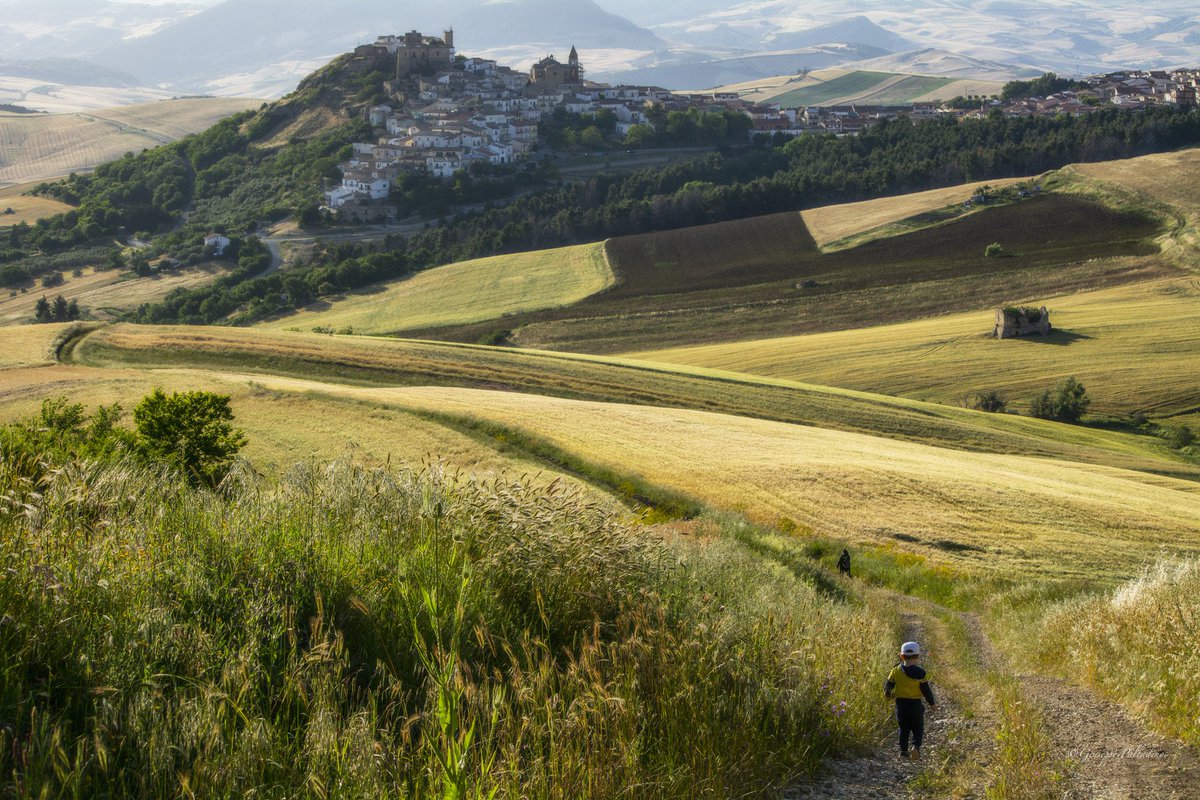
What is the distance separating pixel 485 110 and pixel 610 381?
137 m

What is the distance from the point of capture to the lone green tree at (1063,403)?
2056 inches

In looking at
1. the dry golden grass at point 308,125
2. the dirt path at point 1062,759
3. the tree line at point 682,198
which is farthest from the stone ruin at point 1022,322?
the dry golden grass at point 308,125

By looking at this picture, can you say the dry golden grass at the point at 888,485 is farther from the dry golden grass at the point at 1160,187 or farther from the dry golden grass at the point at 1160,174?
the dry golden grass at the point at 1160,174

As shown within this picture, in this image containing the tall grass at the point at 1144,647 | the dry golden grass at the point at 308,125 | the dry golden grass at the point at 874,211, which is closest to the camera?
the tall grass at the point at 1144,647

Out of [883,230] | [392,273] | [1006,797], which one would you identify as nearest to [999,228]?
[883,230]

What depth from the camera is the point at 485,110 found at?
176 m

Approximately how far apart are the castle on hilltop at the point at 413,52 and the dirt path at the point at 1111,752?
18703 centimetres

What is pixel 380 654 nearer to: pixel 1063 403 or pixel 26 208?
pixel 1063 403

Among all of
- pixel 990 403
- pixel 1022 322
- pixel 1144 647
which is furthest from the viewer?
pixel 1022 322

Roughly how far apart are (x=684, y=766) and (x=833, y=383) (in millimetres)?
52879

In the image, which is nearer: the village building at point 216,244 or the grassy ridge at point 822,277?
the grassy ridge at point 822,277

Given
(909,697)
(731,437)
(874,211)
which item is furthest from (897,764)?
(874,211)

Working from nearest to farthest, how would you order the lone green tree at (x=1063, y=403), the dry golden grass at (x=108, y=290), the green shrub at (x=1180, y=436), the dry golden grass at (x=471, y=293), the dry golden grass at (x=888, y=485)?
1. the dry golden grass at (x=888, y=485)
2. the green shrub at (x=1180, y=436)
3. the lone green tree at (x=1063, y=403)
4. the dry golden grass at (x=471, y=293)
5. the dry golden grass at (x=108, y=290)

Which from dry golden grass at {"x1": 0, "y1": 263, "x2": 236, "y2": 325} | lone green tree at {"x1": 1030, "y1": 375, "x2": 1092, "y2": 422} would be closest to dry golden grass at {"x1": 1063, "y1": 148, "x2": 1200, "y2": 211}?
lone green tree at {"x1": 1030, "y1": 375, "x2": 1092, "y2": 422}
